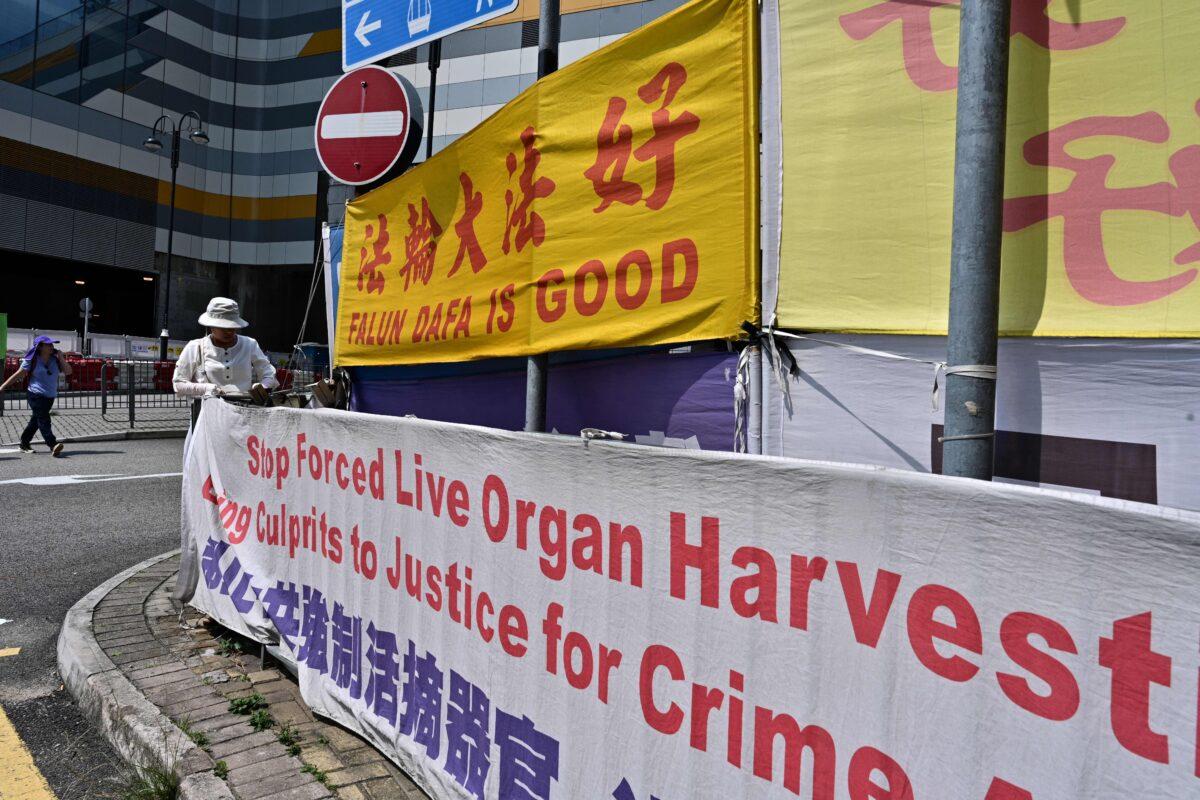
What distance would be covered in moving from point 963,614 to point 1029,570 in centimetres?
15

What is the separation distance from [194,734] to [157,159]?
39826 mm

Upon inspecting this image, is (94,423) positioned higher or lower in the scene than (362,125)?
lower

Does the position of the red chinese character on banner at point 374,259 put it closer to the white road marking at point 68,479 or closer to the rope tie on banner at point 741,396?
the rope tie on banner at point 741,396

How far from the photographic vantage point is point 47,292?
37.8 metres

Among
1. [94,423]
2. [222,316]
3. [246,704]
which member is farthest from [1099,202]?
[94,423]

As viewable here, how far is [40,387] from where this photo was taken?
11.8 m

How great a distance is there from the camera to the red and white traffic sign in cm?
501

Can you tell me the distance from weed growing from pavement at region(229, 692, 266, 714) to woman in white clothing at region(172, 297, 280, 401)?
2560 millimetres

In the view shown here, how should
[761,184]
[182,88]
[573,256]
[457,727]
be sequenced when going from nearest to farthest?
[761,184] < [457,727] < [573,256] < [182,88]

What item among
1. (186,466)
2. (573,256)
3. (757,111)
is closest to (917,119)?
(757,111)

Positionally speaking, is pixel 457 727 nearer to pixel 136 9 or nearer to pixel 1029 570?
pixel 1029 570

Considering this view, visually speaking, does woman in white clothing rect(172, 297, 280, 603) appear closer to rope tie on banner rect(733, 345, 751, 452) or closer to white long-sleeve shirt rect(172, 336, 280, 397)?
white long-sleeve shirt rect(172, 336, 280, 397)

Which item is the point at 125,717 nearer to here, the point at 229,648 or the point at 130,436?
the point at 229,648

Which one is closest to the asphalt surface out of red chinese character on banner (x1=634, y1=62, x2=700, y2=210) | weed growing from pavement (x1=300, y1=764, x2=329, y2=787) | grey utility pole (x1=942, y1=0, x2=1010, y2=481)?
weed growing from pavement (x1=300, y1=764, x2=329, y2=787)
